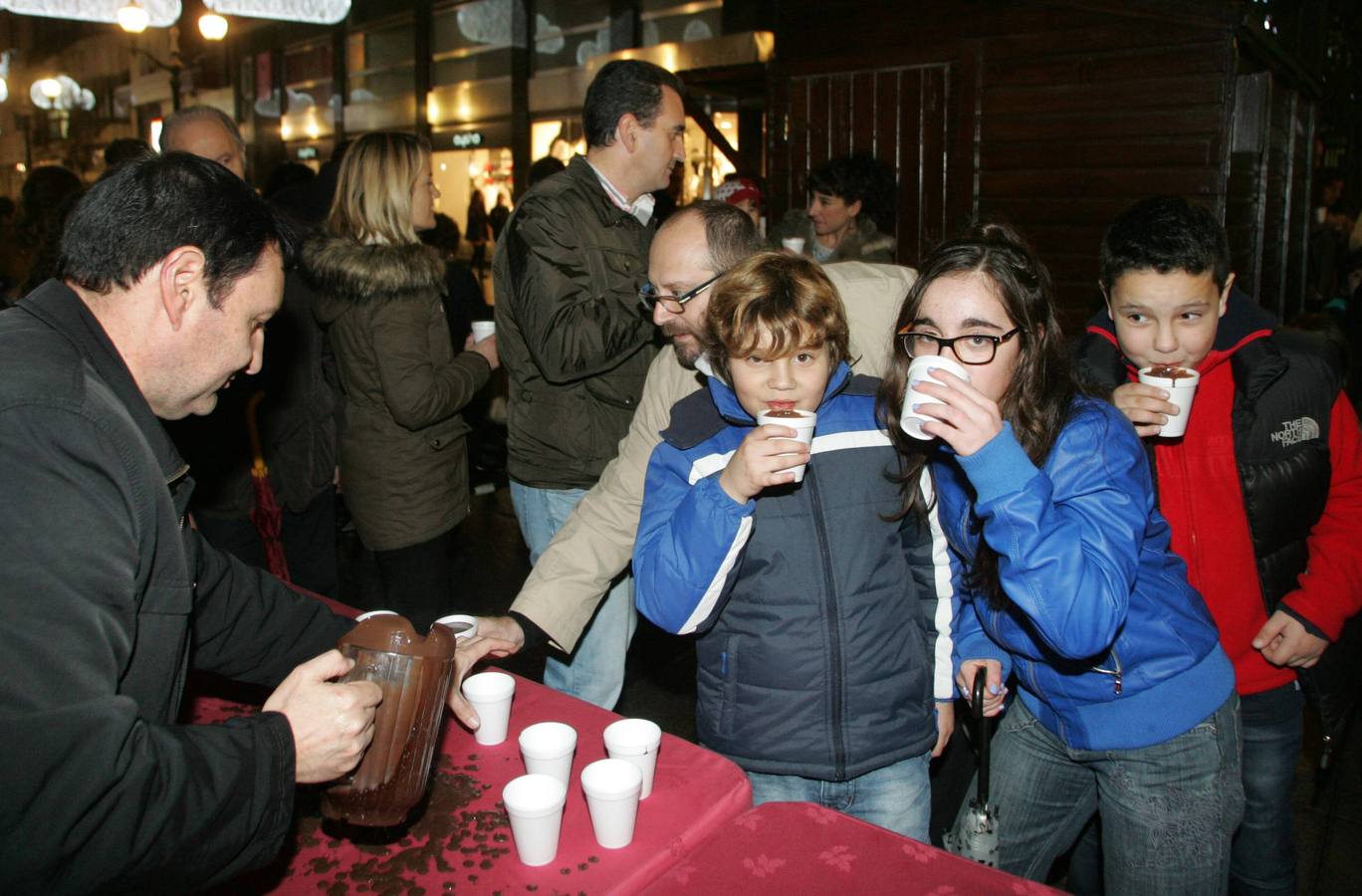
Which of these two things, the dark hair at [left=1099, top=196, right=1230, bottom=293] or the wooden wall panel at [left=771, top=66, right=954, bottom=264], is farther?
the wooden wall panel at [left=771, top=66, right=954, bottom=264]

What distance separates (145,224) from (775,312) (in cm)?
115

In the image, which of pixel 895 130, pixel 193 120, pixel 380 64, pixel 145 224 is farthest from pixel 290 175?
pixel 380 64

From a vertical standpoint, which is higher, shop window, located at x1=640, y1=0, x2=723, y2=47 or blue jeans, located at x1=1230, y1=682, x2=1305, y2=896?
shop window, located at x1=640, y1=0, x2=723, y2=47

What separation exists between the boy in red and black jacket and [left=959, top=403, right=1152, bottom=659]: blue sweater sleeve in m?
0.61

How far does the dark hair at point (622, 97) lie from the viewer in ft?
11.1

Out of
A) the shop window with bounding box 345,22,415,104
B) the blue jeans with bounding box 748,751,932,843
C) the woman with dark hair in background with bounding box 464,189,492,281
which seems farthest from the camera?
the shop window with bounding box 345,22,415,104

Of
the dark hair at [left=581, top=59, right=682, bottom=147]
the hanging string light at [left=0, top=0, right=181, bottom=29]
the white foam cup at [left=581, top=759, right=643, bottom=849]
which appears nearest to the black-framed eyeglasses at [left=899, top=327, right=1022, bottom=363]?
the white foam cup at [left=581, top=759, right=643, bottom=849]

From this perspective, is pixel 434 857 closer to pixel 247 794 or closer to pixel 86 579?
pixel 247 794

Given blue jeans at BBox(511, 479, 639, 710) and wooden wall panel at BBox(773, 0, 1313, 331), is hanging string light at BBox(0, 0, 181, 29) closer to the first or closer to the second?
wooden wall panel at BBox(773, 0, 1313, 331)

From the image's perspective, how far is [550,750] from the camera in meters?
1.67

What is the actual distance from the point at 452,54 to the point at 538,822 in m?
16.1

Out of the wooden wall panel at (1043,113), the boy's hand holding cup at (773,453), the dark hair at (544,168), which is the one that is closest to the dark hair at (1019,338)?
the boy's hand holding cup at (773,453)

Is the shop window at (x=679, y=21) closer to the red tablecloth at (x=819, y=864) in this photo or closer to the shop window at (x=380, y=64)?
the shop window at (x=380, y=64)

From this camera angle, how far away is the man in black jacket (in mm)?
1154
